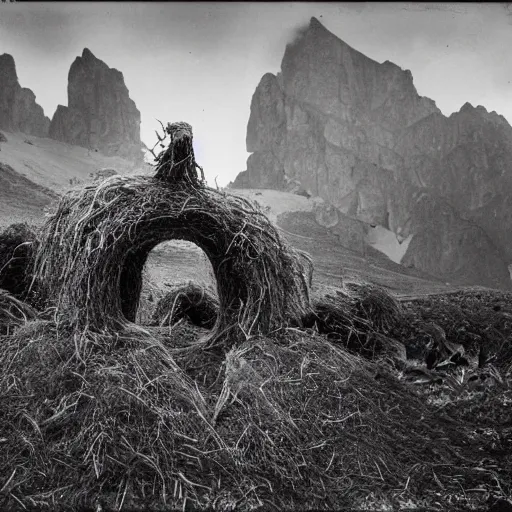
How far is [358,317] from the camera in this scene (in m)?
5.65

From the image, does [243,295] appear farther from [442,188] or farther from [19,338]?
[442,188]

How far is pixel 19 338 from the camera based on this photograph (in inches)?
142

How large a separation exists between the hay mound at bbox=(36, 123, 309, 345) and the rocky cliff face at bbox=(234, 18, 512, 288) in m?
26.6

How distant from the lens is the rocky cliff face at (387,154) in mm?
36375

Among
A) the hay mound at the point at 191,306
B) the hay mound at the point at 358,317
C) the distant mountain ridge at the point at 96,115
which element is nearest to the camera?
the hay mound at the point at 358,317

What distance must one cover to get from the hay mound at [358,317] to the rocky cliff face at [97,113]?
144ft

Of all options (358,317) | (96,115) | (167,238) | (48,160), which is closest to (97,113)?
(96,115)

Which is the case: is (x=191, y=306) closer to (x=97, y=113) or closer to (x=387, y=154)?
(x=387, y=154)

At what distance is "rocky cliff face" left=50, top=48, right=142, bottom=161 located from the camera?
156 feet

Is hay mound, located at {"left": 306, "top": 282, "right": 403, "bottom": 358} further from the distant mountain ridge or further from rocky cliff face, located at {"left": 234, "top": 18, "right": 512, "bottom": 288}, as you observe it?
the distant mountain ridge

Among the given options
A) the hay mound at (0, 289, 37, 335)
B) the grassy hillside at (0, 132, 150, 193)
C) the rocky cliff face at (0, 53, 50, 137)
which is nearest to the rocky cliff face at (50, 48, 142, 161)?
the grassy hillside at (0, 132, 150, 193)

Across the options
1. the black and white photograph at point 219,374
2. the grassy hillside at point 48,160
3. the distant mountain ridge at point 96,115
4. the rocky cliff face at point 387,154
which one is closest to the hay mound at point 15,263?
the black and white photograph at point 219,374

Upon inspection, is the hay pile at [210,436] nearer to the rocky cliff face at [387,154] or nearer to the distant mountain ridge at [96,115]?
the rocky cliff face at [387,154]

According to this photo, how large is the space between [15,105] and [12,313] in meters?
38.8
